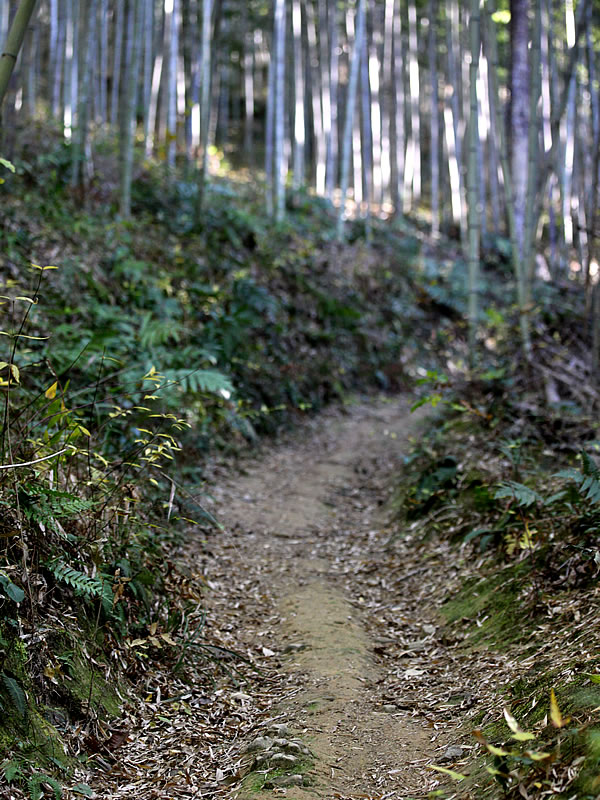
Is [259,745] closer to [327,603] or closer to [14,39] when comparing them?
[327,603]

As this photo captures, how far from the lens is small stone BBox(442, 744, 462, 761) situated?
7.19ft

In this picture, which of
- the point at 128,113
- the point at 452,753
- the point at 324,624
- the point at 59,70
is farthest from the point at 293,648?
the point at 59,70

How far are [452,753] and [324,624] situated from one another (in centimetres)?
125

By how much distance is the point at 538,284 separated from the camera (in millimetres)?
10516

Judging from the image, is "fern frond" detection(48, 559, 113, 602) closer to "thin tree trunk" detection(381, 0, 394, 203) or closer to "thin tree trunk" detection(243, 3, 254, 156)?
"thin tree trunk" detection(381, 0, 394, 203)

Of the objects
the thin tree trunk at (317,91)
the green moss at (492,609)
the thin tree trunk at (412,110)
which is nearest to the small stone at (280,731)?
the green moss at (492,609)

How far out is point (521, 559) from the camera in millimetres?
3400

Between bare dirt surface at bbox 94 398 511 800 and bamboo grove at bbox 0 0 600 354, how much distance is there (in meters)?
3.25

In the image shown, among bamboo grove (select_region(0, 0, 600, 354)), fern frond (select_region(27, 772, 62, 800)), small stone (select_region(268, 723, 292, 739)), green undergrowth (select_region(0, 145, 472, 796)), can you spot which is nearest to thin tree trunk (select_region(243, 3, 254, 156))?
bamboo grove (select_region(0, 0, 600, 354))

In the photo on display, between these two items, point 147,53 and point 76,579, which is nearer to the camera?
point 76,579

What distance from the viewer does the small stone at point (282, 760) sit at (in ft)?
7.20

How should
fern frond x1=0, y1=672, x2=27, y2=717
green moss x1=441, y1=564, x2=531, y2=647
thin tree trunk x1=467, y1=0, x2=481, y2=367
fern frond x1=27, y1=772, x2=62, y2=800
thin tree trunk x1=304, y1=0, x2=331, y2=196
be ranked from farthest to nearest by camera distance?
1. thin tree trunk x1=304, y1=0, x2=331, y2=196
2. thin tree trunk x1=467, y1=0, x2=481, y2=367
3. green moss x1=441, y1=564, x2=531, y2=647
4. fern frond x1=0, y1=672, x2=27, y2=717
5. fern frond x1=27, y1=772, x2=62, y2=800

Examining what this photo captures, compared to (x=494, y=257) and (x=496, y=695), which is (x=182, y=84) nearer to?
(x=494, y=257)

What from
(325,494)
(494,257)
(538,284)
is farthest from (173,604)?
(494,257)
